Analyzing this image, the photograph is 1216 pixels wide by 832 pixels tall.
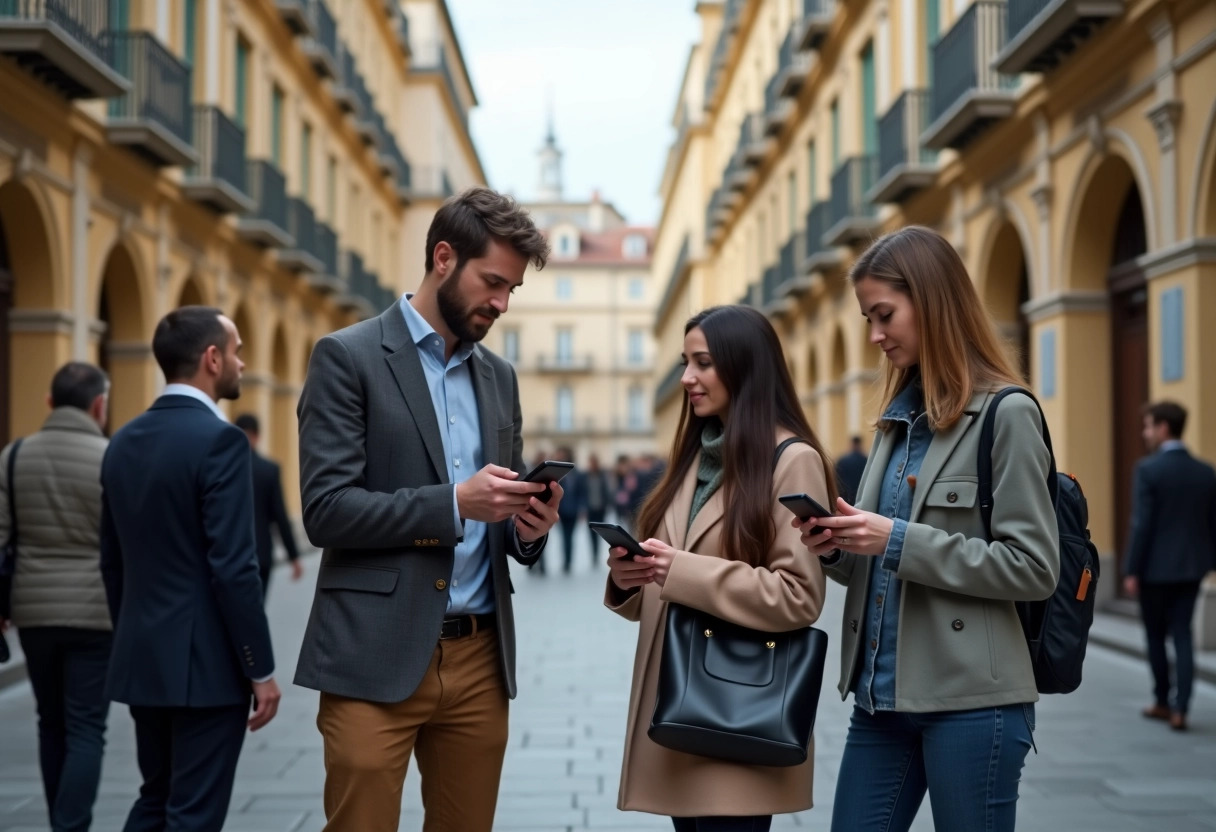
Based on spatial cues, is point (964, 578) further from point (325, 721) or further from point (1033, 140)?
point (1033, 140)

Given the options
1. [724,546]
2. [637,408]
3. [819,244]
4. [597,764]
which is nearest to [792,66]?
[819,244]

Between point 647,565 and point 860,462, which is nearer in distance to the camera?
point 647,565

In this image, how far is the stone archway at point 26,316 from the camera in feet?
45.0

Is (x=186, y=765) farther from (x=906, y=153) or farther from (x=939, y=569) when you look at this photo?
(x=906, y=153)

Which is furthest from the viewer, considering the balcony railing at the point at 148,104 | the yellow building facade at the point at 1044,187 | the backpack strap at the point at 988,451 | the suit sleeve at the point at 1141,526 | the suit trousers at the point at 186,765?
the balcony railing at the point at 148,104

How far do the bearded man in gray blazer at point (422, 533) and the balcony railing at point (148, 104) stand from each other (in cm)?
1293

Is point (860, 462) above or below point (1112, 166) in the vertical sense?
below

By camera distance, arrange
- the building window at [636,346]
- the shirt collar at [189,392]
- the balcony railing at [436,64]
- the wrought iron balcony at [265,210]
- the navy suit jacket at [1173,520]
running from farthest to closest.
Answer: the building window at [636,346] < the balcony railing at [436,64] < the wrought iron balcony at [265,210] < the navy suit jacket at [1173,520] < the shirt collar at [189,392]

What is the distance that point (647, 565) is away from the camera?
320 cm

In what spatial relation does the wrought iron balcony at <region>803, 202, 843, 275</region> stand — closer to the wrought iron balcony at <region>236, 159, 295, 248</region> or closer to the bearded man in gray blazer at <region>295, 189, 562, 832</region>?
the wrought iron balcony at <region>236, 159, 295, 248</region>

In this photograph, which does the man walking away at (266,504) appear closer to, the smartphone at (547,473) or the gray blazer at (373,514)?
the gray blazer at (373,514)

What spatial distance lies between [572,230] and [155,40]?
68014mm

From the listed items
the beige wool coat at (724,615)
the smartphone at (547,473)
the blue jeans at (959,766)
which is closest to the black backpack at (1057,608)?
the blue jeans at (959,766)

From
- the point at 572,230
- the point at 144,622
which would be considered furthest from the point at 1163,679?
the point at 572,230
